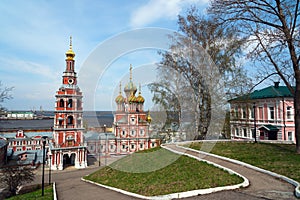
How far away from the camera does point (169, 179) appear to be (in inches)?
298

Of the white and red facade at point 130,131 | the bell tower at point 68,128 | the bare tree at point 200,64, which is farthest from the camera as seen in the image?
the white and red facade at point 130,131

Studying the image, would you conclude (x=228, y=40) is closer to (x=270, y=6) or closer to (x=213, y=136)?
(x=270, y=6)

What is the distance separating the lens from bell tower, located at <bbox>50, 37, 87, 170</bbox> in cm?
2702

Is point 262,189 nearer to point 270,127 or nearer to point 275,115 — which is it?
point 270,127

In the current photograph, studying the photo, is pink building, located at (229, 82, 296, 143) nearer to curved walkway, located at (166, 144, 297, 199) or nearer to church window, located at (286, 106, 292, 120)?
church window, located at (286, 106, 292, 120)

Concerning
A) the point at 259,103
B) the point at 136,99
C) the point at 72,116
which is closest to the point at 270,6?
the point at 259,103

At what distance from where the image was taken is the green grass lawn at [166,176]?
6.80 meters

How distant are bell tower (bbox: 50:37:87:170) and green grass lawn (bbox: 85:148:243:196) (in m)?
18.3

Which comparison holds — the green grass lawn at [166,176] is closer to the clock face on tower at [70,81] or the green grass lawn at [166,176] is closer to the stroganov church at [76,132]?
the stroganov church at [76,132]

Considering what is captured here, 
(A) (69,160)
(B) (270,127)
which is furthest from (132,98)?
(B) (270,127)

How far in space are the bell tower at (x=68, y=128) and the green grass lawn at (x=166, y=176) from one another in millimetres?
18312

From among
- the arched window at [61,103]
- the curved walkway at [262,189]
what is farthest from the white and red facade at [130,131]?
the curved walkway at [262,189]

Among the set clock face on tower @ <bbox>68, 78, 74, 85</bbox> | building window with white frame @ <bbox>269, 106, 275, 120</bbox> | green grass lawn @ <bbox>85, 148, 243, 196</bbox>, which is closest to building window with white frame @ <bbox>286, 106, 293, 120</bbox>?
building window with white frame @ <bbox>269, 106, 275, 120</bbox>

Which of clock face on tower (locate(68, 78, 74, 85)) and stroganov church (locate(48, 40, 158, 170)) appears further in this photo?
clock face on tower (locate(68, 78, 74, 85))
